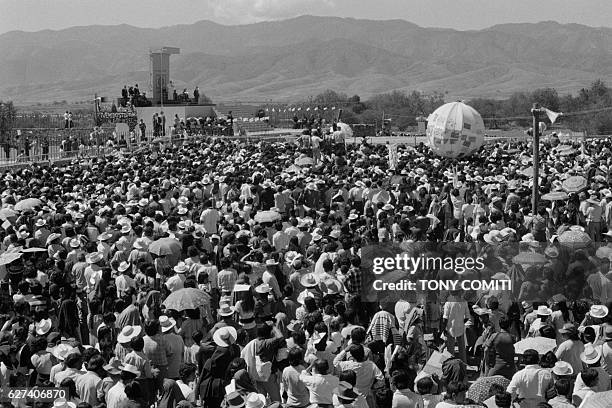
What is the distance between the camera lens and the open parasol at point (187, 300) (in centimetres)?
962

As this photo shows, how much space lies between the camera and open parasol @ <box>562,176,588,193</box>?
655 inches

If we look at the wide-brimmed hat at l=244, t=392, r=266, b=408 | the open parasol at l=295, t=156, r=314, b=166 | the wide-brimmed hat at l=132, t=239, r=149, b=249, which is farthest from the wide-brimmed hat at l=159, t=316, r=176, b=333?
the open parasol at l=295, t=156, r=314, b=166

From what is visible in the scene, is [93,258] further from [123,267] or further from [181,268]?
[181,268]

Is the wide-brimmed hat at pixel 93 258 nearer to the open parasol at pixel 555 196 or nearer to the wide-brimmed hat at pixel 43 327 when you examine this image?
the wide-brimmed hat at pixel 43 327

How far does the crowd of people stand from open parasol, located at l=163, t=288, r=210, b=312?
0.06 feet

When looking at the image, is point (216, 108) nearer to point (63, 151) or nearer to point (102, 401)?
point (63, 151)

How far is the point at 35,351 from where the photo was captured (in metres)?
8.58

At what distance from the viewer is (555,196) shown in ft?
52.2

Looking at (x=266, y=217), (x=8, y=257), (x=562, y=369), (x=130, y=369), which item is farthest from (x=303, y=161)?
(x=562, y=369)

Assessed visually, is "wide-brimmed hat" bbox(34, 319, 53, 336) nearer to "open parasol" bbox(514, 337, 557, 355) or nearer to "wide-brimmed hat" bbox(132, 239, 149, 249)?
"wide-brimmed hat" bbox(132, 239, 149, 249)

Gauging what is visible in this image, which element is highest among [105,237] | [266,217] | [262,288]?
[266,217]

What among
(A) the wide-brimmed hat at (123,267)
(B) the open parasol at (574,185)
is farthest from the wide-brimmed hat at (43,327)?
(B) the open parasol at (574,185)

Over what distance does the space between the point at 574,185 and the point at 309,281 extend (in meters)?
8.14

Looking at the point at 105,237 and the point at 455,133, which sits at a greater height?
the point at 455,133
